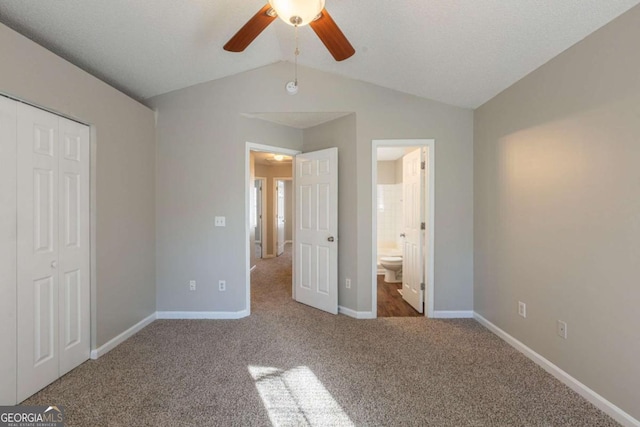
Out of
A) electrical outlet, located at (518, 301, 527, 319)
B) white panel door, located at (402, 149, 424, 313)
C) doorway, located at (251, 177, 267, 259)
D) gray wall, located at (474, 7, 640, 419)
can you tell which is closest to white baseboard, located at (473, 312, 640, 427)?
gray wall, located at (474, 7, 640, 419)

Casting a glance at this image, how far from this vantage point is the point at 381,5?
6.51ft

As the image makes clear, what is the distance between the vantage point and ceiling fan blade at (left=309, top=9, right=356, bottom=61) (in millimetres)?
1509

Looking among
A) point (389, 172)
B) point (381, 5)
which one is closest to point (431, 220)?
point (381, 5)

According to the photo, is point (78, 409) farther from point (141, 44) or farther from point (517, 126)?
point (517, 126)

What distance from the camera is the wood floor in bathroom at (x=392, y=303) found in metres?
3.31

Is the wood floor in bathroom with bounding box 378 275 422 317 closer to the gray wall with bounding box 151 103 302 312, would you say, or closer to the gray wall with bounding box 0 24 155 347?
the gray wall with bounding box 151 103 302 312

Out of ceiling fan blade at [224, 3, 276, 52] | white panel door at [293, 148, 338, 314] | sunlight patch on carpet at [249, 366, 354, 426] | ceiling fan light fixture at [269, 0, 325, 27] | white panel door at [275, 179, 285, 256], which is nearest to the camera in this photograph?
ceiling fan light fixture at [269, 0, 325, 27]

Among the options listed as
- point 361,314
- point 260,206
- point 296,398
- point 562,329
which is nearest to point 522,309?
point 562,329

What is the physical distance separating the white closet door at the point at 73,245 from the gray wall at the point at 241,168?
2.86 ft

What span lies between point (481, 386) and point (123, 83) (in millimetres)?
4031

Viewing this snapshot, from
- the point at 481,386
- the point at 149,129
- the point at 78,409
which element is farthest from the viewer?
the point at 149,129

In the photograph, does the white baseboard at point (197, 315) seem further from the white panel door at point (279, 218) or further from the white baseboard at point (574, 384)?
the white panel door at point (279, 218)

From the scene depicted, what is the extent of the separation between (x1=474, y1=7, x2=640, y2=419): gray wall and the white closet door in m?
3.63

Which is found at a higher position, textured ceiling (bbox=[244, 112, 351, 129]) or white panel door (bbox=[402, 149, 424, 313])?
textured ceiling (bbox=[244, 112, 351, 129])
